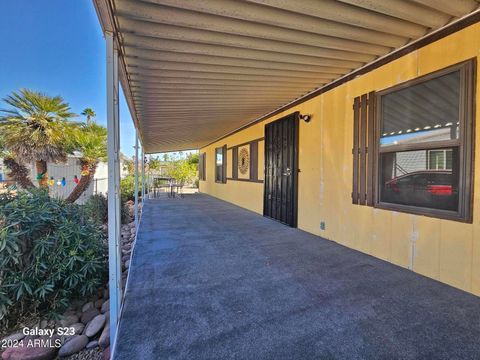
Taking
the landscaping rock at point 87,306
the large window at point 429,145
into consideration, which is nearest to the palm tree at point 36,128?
the landscaping rock at point 87,306

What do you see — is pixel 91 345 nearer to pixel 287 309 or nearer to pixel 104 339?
pixel 104 339

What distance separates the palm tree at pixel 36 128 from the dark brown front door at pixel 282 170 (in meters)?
6.15

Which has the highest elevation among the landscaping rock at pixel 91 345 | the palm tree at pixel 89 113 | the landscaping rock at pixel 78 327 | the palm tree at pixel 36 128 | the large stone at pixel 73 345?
the palm tree at pixel 89 113

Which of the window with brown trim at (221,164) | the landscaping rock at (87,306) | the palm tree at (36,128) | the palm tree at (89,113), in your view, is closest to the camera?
the landscaping rock at (87,306)

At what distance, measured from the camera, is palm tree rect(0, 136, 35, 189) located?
22.0ft

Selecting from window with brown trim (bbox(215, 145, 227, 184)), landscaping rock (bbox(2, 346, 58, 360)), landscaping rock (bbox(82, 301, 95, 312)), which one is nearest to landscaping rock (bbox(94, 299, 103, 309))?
landscaping rock (bbox(82, 301, 95, 312))

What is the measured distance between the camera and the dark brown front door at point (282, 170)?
5039 mm

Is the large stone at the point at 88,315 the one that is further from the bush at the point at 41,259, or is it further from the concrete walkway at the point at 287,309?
the concrete walkway at the point at 287,309

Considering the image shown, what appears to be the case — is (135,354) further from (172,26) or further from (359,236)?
(359,236)

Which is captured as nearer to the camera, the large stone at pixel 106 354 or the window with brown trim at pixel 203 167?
the large stone at pixel 106 354

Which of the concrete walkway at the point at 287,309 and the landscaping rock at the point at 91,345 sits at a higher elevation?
→ the concrete walkway at the point at 287,309

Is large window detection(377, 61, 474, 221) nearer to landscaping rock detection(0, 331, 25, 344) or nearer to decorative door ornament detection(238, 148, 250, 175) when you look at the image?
landscaping rock detection(0, 331, 25, 344)

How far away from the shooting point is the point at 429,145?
8.59 ft

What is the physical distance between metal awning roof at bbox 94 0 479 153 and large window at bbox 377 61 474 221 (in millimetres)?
589
